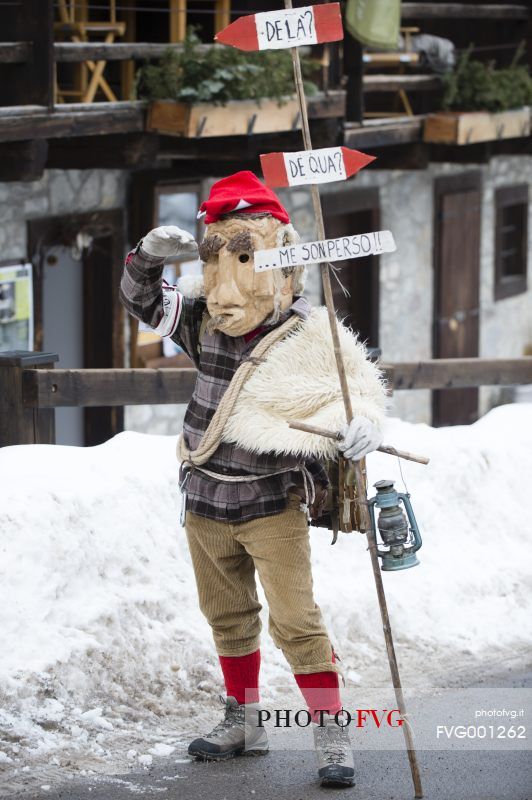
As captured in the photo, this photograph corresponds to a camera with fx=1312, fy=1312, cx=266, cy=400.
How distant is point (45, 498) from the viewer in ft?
16.7

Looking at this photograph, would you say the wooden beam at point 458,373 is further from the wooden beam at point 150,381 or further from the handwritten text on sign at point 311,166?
the handwritten text on sign at point 311,166

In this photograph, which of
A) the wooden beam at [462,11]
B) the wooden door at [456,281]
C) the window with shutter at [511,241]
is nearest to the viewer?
the wooden beam at [462,11]

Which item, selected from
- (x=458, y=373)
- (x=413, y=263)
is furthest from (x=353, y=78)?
(x=458, y=373)

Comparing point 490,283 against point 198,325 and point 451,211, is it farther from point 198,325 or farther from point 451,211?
point 198,325

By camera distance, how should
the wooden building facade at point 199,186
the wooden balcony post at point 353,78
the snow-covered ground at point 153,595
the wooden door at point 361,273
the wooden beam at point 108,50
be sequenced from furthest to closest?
the wooden door at point 361,273 < the wooden balcony post at point 353,78 < the wooden building facade at point 199,186 < the wooden beam at point 108,50 < the snow-covered ground at point 153,595

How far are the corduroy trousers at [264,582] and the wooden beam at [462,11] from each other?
6.81 m

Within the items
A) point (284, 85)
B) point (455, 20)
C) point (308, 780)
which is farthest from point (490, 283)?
point (308, 780)

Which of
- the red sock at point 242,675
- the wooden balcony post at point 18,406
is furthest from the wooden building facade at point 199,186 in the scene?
the red sock at point 242,675

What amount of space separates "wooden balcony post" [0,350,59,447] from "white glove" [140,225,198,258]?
1.85 meters

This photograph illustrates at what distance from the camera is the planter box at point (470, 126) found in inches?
411

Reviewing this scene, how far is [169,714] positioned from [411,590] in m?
1.48

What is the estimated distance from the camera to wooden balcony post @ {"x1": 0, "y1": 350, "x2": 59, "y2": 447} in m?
5.77

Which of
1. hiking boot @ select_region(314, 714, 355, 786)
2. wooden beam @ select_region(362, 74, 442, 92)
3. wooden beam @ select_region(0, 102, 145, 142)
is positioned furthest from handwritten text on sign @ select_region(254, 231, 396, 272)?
wooden beam @ select_region(362, 74, 442, 92)

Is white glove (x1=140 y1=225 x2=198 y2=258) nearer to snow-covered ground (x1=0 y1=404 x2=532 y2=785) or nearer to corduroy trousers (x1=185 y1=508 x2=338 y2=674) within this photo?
corduroy trousers (x1=185 y1=508 x2=338 y2=674)
